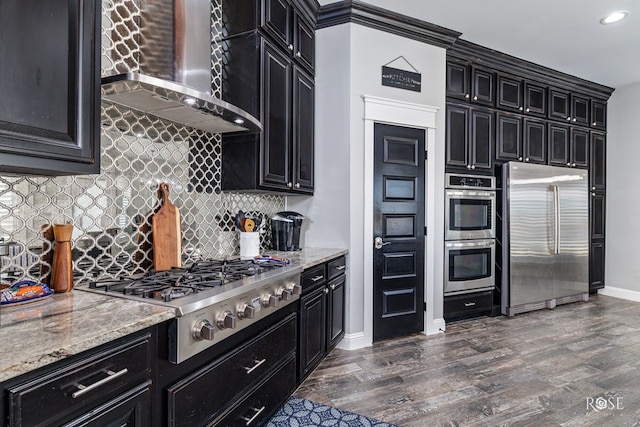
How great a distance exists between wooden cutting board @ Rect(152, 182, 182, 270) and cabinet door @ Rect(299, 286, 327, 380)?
0.83m

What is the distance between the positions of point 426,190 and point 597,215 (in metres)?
3.44

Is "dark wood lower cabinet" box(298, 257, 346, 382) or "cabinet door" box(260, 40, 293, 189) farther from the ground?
"cabinet door" box(260, 40, 293, 189)

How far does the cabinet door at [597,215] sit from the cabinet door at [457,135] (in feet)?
8.52

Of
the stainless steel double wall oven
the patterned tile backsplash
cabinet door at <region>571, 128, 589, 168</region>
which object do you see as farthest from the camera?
cabinet door at <region>571, 128, 589, 168</region>

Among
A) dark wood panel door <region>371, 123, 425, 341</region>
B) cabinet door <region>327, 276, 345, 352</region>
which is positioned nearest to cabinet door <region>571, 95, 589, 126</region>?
dark wood panel door <region>371, 123, 425, 341</region>

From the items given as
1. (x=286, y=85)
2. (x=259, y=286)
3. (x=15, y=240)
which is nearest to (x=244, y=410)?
(x=259, y=286)

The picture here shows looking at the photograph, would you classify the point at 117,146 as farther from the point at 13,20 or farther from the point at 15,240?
the point at 13,20

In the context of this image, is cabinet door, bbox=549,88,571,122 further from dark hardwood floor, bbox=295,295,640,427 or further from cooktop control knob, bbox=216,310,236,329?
cooktop control knob, bbox=216,310,236,329

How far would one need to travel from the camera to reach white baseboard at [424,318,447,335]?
11.4ft

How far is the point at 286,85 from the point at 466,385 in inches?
101

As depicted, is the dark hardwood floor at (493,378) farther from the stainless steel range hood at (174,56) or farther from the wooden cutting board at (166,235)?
the stainless steel range hood at (174,56)

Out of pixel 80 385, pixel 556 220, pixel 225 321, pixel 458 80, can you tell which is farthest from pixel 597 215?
pixel 80 385

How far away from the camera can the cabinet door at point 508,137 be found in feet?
13.7

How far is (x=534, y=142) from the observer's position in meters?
4.48
